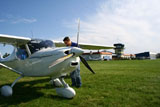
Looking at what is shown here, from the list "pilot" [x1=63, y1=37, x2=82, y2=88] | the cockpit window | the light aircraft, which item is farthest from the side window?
"pilot" [x1=63, y1=37, x2=82, y2=88]

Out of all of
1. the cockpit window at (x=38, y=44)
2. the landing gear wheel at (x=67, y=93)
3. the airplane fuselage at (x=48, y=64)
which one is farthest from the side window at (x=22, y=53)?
the landing gear wheel at (x=67, y=93)

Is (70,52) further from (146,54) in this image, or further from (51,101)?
(146,54)

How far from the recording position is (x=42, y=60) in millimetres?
4219

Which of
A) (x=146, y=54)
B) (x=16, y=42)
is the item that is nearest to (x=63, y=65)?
(x=16, y=42)

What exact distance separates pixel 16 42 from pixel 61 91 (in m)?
3.01

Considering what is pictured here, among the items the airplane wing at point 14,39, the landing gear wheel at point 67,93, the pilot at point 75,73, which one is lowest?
the landing gear wheel at point 67,93

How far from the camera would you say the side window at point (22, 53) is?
5.05 metres

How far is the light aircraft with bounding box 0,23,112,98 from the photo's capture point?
385 cm

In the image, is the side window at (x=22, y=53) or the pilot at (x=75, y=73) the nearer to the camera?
the side window at (x=22, y=53)

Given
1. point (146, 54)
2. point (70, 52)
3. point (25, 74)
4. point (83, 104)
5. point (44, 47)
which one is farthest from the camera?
point (146, 54)

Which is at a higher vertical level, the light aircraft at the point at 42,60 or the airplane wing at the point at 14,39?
the airplane wing at the point at 14,39

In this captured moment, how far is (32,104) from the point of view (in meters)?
3.68

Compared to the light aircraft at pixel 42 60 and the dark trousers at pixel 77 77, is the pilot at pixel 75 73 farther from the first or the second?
the light aircraft at pixel 42 60

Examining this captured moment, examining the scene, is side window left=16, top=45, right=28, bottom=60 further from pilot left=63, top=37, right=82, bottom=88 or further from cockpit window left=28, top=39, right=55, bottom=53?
pilot left=63, top=37, right=82, bottom=88
